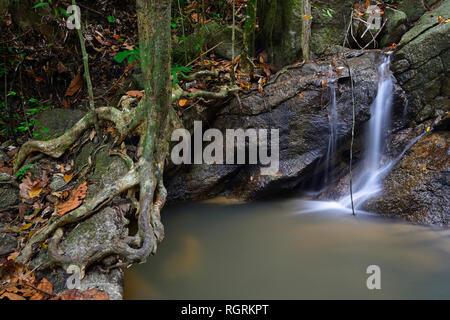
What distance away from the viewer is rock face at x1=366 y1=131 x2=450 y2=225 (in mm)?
3572

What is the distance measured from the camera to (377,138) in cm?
479

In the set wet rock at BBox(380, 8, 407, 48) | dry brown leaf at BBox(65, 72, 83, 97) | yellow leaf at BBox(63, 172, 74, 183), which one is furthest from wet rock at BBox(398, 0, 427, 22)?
yellow leaf at BBox(63, 172, 74, 183)

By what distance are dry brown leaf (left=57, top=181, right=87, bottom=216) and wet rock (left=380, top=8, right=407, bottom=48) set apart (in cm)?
588

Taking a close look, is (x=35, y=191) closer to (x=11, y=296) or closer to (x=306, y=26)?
(x=11, y=296)

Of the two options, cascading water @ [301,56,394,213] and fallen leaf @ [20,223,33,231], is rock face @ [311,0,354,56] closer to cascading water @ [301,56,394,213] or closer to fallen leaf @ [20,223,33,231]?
cascading water @ [301,56,394,213]

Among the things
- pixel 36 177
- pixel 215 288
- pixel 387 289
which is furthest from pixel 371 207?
pixel 36 177

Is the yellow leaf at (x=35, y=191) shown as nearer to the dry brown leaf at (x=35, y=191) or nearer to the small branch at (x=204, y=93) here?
the dry brown leaf at (x=35, y=191)

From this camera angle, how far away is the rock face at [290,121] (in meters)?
4.49

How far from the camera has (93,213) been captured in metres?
2.76

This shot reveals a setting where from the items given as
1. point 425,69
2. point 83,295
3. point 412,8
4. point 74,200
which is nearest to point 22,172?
point 74,200

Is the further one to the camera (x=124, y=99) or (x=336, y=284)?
(x=124, y=99)

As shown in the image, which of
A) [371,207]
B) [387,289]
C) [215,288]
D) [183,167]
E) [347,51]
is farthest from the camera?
[347,51]

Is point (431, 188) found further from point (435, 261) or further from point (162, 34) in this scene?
point (162, 34)

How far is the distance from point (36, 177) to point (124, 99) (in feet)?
5.17
